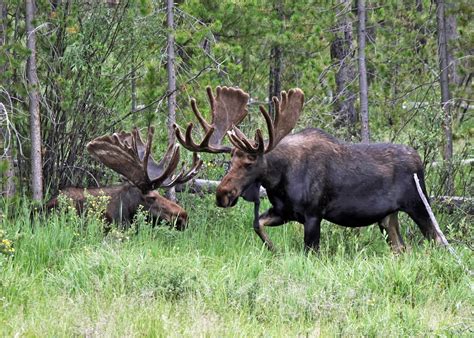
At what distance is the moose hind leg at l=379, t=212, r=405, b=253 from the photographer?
413 inches

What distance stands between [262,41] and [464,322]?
32.5 ft

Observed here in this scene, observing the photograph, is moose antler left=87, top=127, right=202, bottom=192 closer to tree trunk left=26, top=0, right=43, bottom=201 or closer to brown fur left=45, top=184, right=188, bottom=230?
brown fur left=45, top=184, right=188, bottom=230

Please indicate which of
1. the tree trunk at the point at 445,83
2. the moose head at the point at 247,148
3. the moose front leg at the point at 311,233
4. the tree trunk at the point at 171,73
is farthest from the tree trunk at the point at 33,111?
the tree trunk at the point at 445,83

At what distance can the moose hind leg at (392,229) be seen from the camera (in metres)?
10.5

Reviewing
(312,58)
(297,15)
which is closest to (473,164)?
(297,15)

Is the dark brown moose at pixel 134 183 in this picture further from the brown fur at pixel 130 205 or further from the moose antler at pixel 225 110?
the moose antler at pixel 225 110

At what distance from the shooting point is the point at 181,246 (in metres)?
10.0

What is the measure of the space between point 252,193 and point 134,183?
1.59 metres

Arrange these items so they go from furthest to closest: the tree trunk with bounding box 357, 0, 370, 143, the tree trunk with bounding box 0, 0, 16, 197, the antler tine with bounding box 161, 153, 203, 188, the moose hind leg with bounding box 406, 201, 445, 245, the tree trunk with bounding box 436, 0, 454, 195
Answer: the tree trunk with bounding box 436, 0, 454, 195 < the tree trunk with bounding box 357, 0, 370, 143 < the antler tine with bounding box 161, 153, 203, 188 < the tree trunk with bounding box 0, 0, 16, 197 < the moose hind leg with bounding box 406, 201, 445, 245

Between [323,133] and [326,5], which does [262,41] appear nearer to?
[326,5]

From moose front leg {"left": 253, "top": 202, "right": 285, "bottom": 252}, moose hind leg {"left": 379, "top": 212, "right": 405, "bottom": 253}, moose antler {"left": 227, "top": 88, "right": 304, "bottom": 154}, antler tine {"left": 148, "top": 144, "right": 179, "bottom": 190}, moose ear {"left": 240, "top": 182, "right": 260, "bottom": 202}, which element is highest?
moose antler {"left": 227, "top": 88, "right": 304, "bottom": 154}

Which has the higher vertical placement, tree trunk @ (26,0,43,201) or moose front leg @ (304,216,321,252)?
tree trunk @ (26,0,43,201)

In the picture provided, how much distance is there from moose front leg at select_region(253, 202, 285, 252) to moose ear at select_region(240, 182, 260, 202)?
0.31 feet

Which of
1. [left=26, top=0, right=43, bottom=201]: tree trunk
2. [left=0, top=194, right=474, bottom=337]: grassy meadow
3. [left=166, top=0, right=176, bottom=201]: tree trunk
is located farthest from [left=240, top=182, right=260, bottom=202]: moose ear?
[left=26, top=0, right=43, bottom=201]: tree trunk
